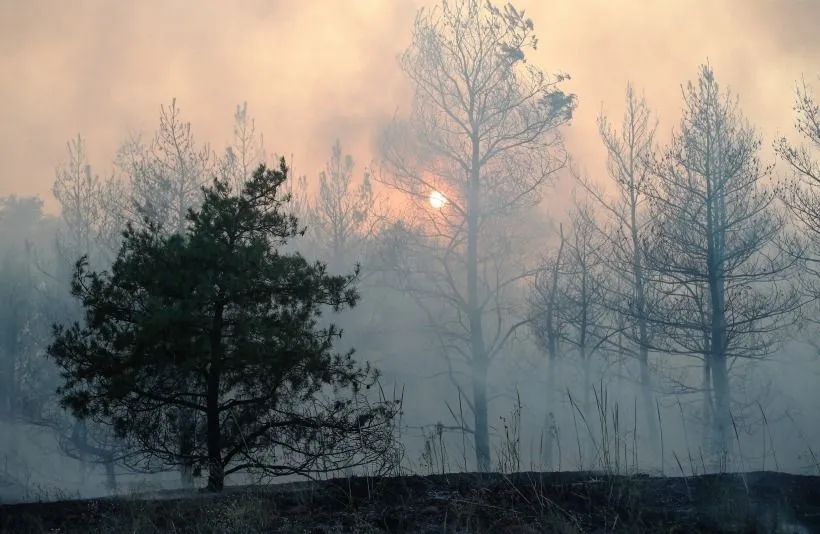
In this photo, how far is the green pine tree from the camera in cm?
878

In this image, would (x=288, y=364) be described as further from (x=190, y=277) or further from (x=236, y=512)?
(x=236, y=512)

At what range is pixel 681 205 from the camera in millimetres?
16203

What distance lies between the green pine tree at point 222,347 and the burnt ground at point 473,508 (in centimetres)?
191

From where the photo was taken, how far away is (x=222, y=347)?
29.9ft

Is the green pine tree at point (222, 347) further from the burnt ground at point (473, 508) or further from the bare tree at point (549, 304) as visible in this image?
the bare tree at point (549, 304)

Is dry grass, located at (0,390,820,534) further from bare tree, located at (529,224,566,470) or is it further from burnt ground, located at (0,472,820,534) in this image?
bare tree, located at (529,224,566,470)

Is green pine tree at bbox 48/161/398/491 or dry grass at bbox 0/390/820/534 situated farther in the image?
green pine tree at bbox 48/161/398/491

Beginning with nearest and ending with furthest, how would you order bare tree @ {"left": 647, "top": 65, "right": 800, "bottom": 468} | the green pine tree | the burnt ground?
the burnt ground < the green pine tree < bare tree @ {"left": 647, "top": 65, "right": 800, "bottom": 468}

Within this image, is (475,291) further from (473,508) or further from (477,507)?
(473,508)

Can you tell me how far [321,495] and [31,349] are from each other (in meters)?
27.6

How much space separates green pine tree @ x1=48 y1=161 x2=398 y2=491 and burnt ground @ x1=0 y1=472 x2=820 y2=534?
1.91m

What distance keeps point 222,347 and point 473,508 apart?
4482mm

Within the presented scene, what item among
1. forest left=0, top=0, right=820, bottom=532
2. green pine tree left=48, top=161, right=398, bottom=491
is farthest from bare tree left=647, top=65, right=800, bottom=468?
green pine tree left=48, top=161, right=398, bottom=491

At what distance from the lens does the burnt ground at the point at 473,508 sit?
18.1ft
